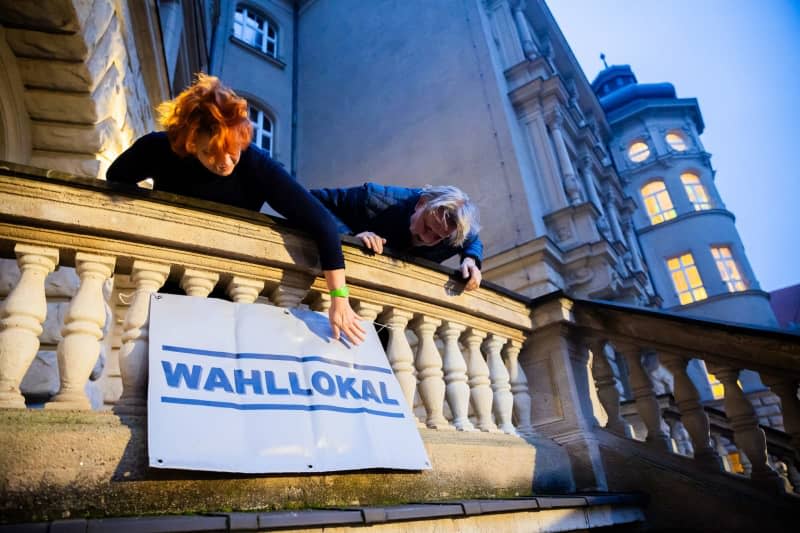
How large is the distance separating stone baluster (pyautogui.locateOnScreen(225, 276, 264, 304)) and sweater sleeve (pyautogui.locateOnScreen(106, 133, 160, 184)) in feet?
1.77

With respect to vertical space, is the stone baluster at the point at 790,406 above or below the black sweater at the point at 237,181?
below

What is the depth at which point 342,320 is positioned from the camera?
198 cm

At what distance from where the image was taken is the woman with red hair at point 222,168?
183cm

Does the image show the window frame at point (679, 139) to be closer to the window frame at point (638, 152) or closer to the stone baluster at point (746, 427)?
the window frame at point (638, 152)

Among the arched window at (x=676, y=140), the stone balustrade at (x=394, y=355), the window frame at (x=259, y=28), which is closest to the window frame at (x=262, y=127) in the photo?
the window frame at (x=259, y=28)

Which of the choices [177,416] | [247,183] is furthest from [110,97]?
[177,416]

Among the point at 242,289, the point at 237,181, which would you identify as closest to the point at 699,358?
the point at 242,289

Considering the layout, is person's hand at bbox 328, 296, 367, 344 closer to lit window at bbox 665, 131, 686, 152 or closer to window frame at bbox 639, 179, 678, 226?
window frame at bbox 639, 179, 678, 226

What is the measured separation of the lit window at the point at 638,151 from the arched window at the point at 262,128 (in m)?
15.7

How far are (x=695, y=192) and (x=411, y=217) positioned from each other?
796 inches

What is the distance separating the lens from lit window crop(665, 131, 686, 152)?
69.0ft

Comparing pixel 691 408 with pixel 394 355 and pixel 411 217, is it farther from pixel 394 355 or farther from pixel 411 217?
pixel 411 217

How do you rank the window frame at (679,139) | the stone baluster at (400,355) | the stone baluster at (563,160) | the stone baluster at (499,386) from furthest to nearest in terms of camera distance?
the window frame at (679,139)
the stone baluster at (563,160)
the stone baluster at (499,386)
the stone baluster at (400,355)

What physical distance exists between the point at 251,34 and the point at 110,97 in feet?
33.9
